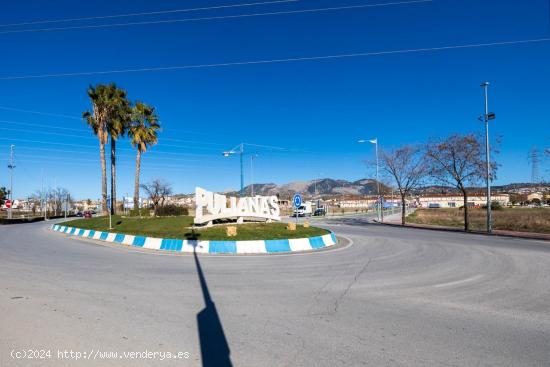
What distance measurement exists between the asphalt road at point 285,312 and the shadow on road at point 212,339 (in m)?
0.03

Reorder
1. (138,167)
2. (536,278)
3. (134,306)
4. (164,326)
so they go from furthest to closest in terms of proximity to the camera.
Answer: (138,167), (536,278), (134,306), (164,326)

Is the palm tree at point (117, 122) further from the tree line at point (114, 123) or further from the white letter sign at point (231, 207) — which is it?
the white letter sign at point (231, 207)

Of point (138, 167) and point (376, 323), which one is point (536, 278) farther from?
point (138, 167)

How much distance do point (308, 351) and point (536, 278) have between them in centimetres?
825

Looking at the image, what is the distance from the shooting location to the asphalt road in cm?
508

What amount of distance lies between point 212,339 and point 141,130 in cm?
4136

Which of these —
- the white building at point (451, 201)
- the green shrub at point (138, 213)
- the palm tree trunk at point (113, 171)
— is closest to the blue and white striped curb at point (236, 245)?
the green shrub at point (138, 213)

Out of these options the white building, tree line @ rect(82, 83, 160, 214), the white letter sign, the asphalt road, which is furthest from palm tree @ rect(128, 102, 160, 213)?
the white building

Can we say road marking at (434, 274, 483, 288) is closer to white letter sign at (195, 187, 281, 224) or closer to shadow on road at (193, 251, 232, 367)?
shadow on road at (193, 251, 232, 367)

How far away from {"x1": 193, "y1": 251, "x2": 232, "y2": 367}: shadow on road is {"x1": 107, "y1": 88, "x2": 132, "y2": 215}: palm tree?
129 feet

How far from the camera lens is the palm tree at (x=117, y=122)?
1670 inches

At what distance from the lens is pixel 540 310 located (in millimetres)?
7090

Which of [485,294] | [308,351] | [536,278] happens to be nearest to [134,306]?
[308,351]

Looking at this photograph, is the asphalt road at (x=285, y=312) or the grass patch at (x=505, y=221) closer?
the asphalt road at (x=285, y=312)
